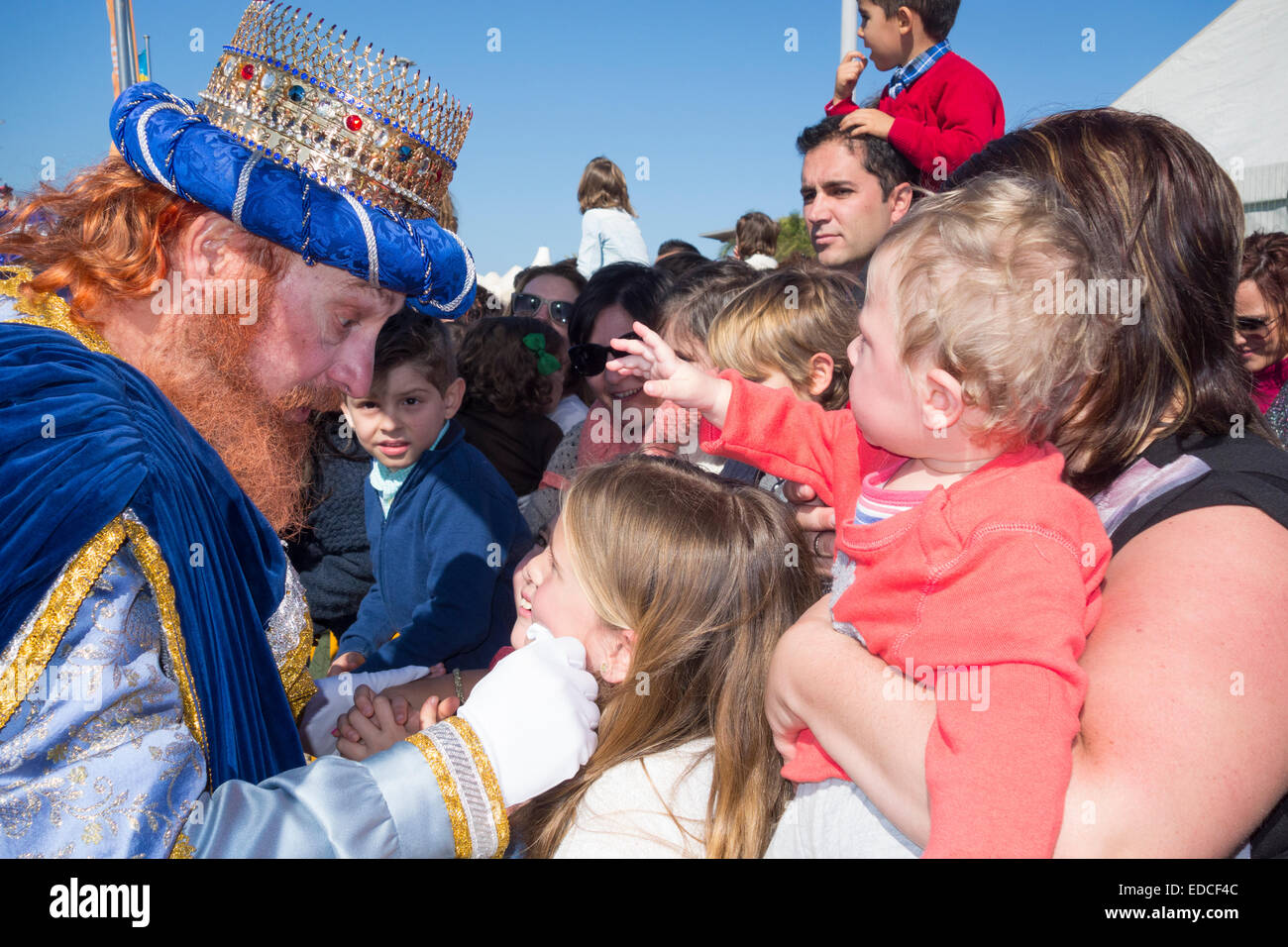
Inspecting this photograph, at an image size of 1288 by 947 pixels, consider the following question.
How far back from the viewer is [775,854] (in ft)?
5.28

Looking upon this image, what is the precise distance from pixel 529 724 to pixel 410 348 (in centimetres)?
245

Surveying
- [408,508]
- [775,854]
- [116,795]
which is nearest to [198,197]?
[116,795]

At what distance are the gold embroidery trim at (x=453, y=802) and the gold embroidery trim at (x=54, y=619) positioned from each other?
0.54 metres

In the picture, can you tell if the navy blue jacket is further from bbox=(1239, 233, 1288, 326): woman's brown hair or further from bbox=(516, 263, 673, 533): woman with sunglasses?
bbox=(1239, 233, 1288, 326): woman's brown hair

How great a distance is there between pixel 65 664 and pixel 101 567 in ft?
0.46

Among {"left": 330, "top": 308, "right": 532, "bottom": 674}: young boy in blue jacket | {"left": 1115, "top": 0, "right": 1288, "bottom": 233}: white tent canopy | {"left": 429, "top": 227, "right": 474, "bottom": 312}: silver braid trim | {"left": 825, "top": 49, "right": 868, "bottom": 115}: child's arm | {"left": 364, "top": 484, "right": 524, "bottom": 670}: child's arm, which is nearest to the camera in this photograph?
{"left": 429, "top": 227, "right": 474, "bottom": 312}: silver braid trim

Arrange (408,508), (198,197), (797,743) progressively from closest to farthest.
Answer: (797,743), (198,197), (408,508)

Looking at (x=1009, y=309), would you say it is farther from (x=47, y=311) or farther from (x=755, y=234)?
(x=755, y=234)

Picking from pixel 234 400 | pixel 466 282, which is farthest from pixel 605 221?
pixel 234 400

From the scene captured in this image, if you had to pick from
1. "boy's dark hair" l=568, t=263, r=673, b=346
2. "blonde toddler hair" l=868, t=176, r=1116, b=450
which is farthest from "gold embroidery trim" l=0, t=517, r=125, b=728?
"boy's dark hair" l=568, t=263, r=673, b=346

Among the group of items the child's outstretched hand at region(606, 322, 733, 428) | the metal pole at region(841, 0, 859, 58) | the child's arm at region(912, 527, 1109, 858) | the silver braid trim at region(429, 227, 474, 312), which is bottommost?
the child's arm at region(912, 527, 1109, 858)

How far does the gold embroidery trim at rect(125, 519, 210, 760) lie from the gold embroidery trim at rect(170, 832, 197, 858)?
8.1 inches

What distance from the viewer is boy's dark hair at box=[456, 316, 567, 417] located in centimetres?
456

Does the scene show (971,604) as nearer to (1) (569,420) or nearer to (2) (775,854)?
(2) (775,854)
